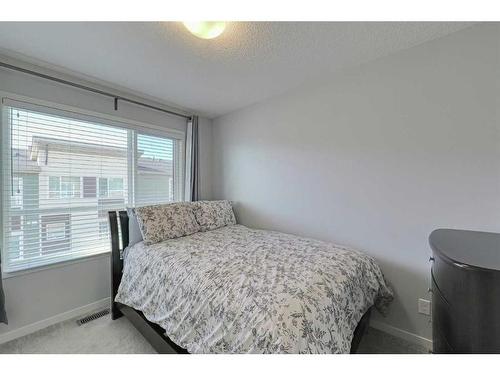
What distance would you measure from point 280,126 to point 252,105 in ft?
1.85

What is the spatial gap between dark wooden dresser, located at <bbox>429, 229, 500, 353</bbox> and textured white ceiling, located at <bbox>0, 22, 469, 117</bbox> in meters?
1.47

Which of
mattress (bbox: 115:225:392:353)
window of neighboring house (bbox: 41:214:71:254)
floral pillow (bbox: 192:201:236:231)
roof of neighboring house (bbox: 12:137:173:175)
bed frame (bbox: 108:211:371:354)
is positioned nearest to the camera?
mattress (bbox: 115:225:392:353)

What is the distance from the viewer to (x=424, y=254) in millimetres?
1705

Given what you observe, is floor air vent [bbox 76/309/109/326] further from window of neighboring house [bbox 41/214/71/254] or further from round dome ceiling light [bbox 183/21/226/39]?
round dome ceiling light [bbox 183/21/226/39]

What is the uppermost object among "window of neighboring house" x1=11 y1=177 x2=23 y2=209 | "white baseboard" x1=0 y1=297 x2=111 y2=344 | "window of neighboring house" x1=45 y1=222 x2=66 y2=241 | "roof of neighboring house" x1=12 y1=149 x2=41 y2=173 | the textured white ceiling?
the textured white ceiling

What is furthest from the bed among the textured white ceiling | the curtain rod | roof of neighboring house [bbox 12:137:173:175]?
the textured white ceiling

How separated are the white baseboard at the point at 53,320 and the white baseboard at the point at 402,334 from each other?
8.68ft

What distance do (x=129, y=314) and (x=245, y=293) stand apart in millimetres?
1319

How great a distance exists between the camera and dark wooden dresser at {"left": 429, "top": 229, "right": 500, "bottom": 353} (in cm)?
85

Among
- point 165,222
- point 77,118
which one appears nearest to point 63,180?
point 77,118

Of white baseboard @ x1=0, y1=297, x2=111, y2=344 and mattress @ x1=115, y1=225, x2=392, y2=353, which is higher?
mattress @ x1=115, y1=225, x2=392, y2=353

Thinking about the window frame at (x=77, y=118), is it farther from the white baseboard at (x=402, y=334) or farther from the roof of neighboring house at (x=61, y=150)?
the white baseboard at (x=402, y=334)

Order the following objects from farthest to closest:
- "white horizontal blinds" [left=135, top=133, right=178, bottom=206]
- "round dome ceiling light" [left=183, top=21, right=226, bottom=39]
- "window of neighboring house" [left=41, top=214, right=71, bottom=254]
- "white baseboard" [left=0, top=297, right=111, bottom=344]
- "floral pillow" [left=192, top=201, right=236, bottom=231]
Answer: "white horizontal blinds" [left=135, top=133, right=178, bottom=206] < "floral pillow" [left=192, top=201, right=236, bottom=231] < "window of neighboring house" [left=41, top=214, right=71, bottom=254] < "white baseboard" [left=0, top=297, right=111, bottom=344] < "round dome ceiling light" [left=183, top=21, right=226, bottom=39]
